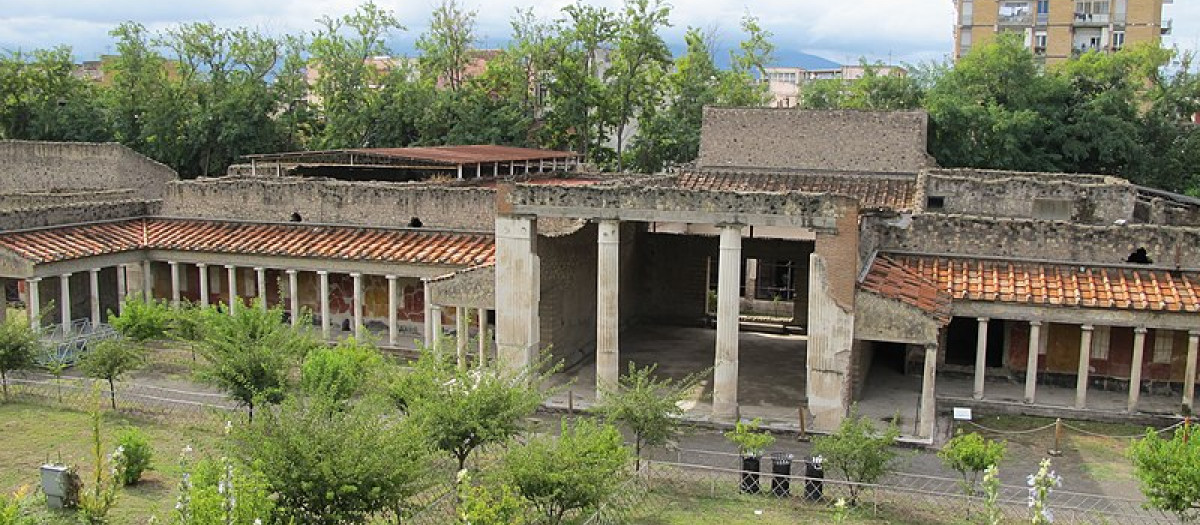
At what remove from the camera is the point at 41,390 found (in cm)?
2917

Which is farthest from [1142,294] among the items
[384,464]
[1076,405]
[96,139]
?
[96,139]

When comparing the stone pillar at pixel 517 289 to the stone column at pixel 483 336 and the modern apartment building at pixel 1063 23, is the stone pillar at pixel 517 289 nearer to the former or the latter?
the stone column at pixel 483 336

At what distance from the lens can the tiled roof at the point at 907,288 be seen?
1059 inches

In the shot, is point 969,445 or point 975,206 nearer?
point 969,445

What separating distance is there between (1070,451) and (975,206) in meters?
13.0

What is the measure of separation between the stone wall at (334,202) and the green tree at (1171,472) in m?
20.9

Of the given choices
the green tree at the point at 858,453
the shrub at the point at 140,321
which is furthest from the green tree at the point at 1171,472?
the shrub at the point at 140,321

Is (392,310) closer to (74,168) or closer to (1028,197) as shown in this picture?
(1028,197)

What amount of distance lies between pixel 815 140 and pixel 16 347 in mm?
27815

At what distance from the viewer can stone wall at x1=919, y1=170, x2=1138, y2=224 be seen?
3556 cm

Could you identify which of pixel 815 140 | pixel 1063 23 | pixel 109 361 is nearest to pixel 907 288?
pixel 815 140

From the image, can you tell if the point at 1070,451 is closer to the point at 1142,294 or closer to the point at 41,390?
the point at 1142,294

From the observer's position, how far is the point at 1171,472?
1825cm

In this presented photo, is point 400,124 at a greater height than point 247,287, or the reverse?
point 400,124
